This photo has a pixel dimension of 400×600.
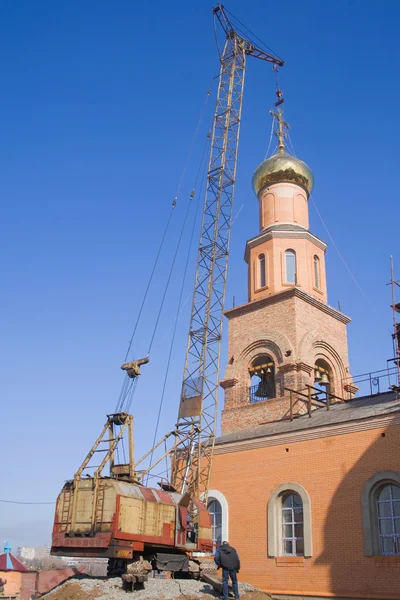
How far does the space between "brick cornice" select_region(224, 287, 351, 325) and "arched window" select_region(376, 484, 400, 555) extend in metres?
11.7

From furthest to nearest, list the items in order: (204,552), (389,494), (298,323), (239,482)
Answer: (298,323) < (239,482) < (204,552) < (389,494)

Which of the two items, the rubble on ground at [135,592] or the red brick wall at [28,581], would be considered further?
the red brick wall at [28,581]

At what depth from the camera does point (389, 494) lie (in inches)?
757

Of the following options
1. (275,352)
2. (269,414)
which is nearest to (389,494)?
(269,414)

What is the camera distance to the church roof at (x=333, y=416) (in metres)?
20.8

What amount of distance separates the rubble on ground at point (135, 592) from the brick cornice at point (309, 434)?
18.5 ft

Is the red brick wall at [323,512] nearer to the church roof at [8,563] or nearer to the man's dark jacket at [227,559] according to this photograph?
the man's dark jacket at [227,559]

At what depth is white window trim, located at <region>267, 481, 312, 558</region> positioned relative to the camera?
2061cm

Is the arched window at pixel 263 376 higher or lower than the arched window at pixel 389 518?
higher

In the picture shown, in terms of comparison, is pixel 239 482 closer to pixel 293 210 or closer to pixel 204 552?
pixel 204 552

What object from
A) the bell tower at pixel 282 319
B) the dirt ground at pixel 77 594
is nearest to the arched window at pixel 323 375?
the bell tower at pixel 282 319

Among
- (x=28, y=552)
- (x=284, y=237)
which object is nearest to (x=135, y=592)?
(x=284, y=237)

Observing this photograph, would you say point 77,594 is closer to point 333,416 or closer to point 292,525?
point 292,525

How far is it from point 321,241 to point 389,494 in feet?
52.6
